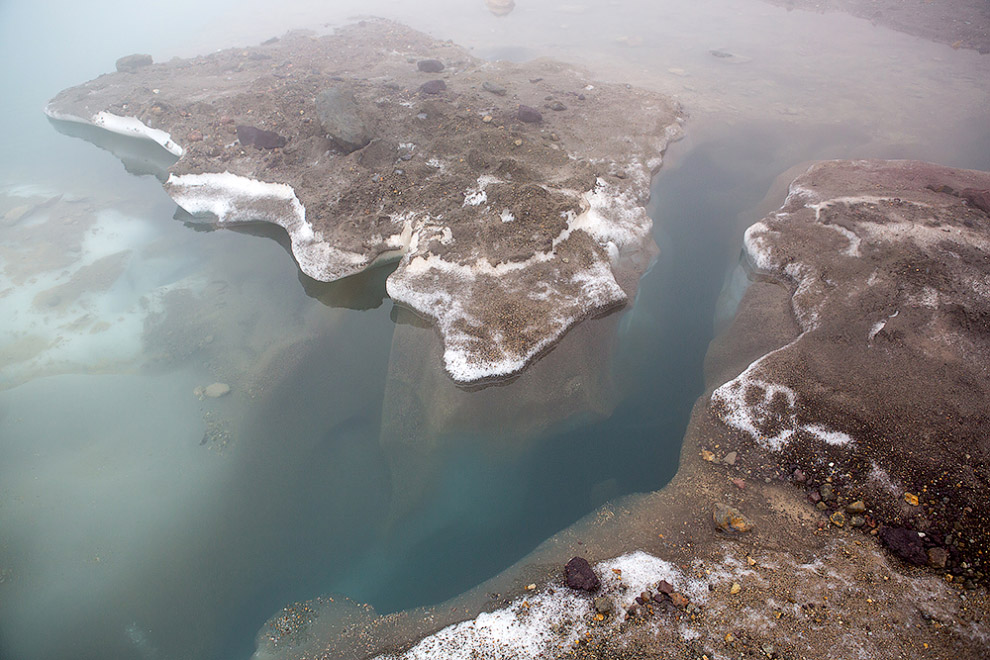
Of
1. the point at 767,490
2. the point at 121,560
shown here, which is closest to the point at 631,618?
the point at 767,490

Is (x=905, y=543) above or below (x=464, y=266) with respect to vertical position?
below

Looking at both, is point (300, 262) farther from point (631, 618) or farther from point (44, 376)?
point (631, 618)

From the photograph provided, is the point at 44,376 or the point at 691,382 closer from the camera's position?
the point at 691,382

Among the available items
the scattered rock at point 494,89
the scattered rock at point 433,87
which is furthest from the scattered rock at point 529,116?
the scattered rock at point 433,87

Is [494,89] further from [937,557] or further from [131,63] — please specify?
[131,63]

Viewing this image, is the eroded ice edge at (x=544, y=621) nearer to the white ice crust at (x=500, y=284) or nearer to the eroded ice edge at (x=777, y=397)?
the eroded ice edge at (x=777, y=397)

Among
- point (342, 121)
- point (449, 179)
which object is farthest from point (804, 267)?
point (342, 121)
